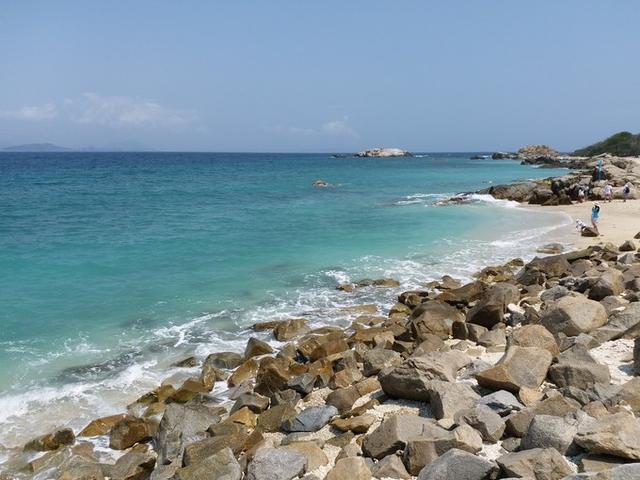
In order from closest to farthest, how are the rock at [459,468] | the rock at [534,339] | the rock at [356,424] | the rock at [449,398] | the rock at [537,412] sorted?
the rock at [459,468] → the rock at [537,412] → the rock at [449,398] → the rock at [356,424] → the rock at [534,339]

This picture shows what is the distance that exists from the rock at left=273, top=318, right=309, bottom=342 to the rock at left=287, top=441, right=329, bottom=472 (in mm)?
6080

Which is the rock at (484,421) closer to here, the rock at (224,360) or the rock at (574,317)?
the rock at (574,317)

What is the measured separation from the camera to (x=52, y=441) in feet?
27.1

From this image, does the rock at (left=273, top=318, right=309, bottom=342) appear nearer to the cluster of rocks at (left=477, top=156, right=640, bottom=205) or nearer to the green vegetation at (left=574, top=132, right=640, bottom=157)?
the cluster of rocks at (left=477, top=156, right=640, bottom=205)

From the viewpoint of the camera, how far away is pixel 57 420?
9.23 m

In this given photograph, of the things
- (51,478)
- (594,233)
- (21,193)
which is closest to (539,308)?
(51,478)

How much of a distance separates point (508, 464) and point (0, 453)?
7.47 meters

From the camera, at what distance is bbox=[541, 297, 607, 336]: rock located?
30.1 feet

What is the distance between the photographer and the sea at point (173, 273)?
1090 cm

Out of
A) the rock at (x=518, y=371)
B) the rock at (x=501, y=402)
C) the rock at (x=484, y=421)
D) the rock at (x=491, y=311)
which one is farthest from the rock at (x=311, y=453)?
the rock at (x=491, y=311)

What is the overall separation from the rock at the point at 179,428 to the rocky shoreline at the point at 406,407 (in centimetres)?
2

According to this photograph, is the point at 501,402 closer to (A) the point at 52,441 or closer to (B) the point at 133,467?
(B) the point at 133,467

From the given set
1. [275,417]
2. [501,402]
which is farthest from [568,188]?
[275,417]

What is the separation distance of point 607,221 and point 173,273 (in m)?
20.9
